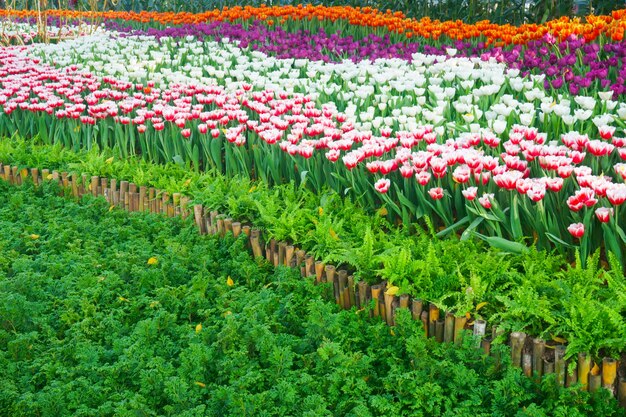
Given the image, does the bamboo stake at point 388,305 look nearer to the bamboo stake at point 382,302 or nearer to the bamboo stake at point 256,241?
the bamboo stake at point 382,302

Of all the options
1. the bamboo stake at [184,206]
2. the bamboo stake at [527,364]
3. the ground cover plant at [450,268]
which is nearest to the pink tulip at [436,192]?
the ground cover plant at [450,268]

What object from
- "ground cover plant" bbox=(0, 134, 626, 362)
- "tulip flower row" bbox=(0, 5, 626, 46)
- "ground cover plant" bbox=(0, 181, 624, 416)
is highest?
"tulip flower row" bbox=(0, 5, 626, 46)

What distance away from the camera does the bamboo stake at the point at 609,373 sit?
2867 millimetres

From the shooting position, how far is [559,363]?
2.97 m

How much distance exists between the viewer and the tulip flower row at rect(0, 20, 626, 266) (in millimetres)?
3736

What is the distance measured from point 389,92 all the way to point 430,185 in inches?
91.1

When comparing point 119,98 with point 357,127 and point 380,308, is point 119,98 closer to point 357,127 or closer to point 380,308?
point 357,127

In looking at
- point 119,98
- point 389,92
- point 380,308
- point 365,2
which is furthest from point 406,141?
point 365,2

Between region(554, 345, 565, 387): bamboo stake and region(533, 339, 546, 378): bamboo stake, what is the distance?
2.4 inches

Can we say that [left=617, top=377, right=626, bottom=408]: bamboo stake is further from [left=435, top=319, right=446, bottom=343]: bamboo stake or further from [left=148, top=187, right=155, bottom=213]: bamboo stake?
[left=148, top=187, right=155, bottom=213]: bamboo stake

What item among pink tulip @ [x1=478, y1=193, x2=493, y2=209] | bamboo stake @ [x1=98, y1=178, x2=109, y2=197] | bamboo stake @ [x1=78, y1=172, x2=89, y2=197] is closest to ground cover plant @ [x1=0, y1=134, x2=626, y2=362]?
pink tulip @ [x1=478, y1=193, x2=493, y2=209]

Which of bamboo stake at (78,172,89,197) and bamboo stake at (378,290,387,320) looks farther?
bamboo stake at (78,172,89,197)

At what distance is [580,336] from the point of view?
293 centimetres

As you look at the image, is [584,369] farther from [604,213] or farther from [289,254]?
[289,254]
